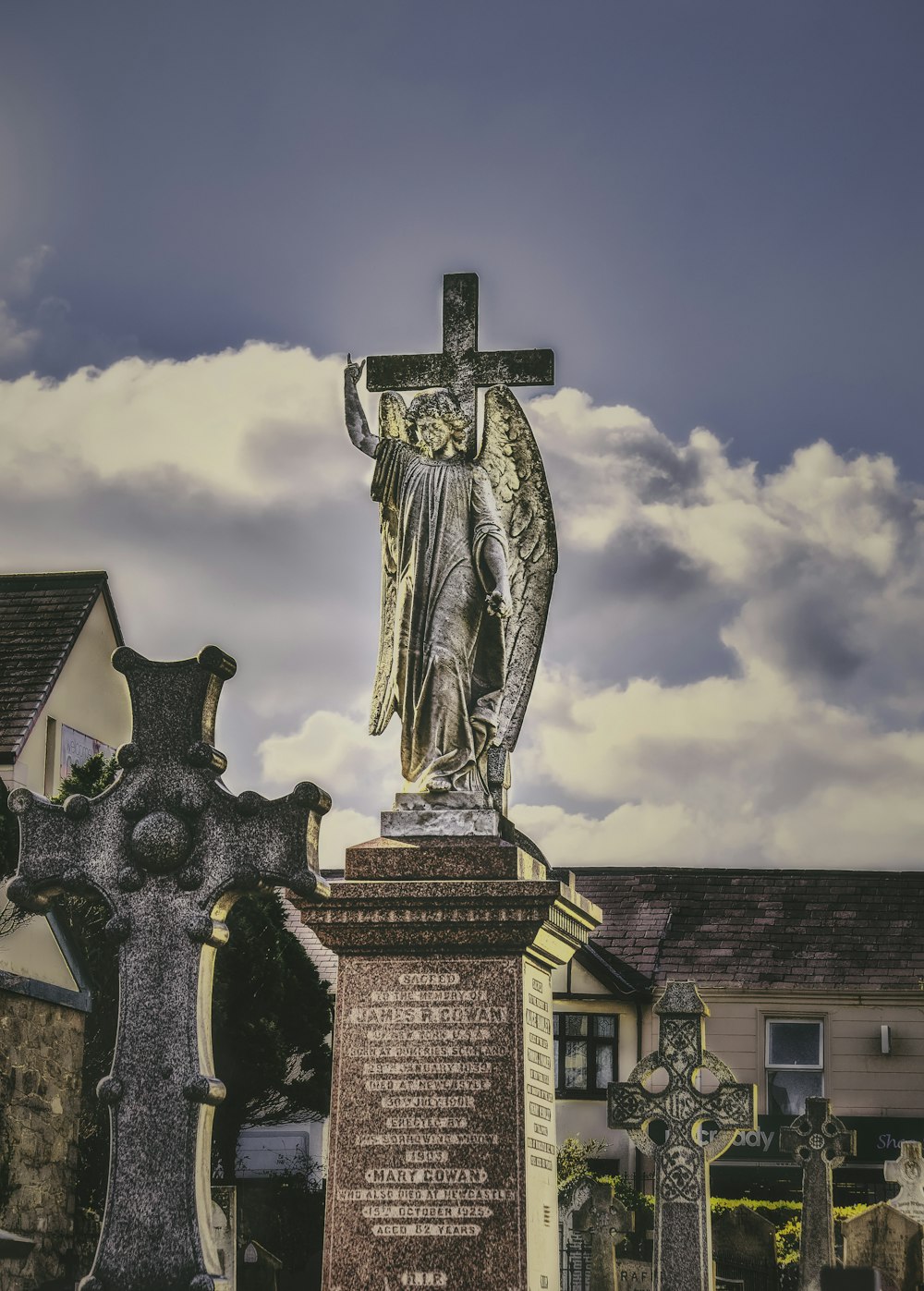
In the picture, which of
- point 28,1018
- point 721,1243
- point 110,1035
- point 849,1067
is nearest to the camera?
point 28,1018

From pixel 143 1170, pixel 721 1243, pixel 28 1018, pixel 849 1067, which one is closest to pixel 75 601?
pixel 28 1018

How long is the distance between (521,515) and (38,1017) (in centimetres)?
873

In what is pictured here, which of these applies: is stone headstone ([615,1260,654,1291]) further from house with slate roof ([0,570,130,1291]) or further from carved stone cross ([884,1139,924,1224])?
house with slate roof ([0,570,130,1291])

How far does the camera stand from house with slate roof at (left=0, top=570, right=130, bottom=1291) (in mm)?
16453

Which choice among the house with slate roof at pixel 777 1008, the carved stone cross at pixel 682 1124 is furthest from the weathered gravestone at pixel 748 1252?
the house with slate roof at pixel 777 1008

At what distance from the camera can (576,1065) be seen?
100ft

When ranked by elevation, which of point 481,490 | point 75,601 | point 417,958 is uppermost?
point 75,601

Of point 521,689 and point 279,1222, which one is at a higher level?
point 521,689

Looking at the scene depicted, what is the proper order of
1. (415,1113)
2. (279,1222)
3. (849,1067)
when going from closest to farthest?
(415,1113)
(279,1222)
(849,1067)

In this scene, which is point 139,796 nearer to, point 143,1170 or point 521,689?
point 143,1170

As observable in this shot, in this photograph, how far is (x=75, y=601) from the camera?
24359mm

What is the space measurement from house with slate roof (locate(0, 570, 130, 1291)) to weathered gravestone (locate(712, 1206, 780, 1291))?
21.5 ft

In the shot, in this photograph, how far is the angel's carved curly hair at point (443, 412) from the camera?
35.2ft

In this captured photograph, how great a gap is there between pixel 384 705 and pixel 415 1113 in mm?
2332
